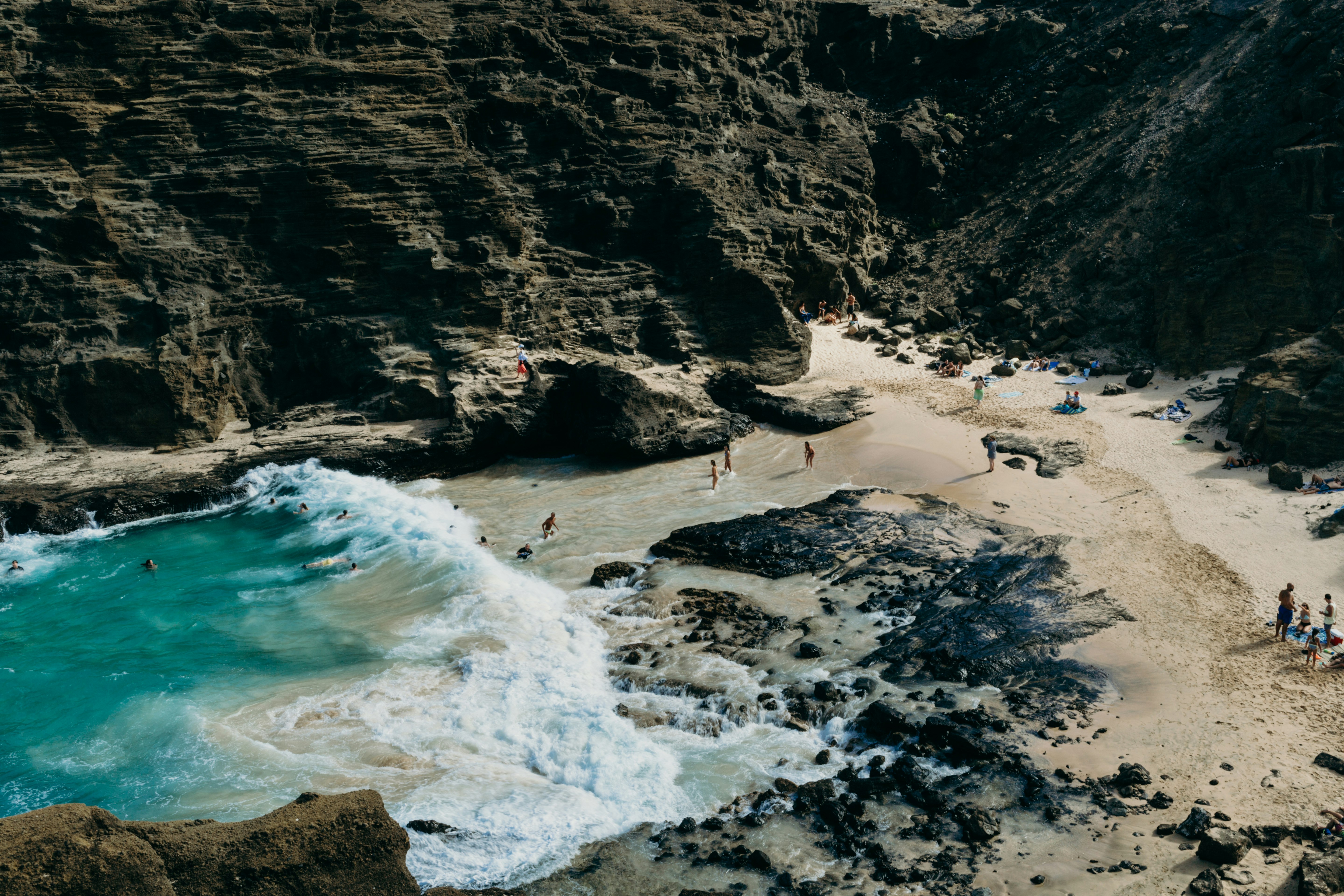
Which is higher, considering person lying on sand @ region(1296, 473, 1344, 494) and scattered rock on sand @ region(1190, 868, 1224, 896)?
person lying on sand @ region(1296, 473, 1344, 494)

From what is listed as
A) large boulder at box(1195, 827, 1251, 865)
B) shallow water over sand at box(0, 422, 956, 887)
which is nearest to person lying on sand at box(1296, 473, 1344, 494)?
shallow water over sand at box(0, 422, 956, 887)

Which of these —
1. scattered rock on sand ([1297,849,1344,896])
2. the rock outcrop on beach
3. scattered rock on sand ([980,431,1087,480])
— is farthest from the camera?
scattered rock on sand ([980,431,1087,480])

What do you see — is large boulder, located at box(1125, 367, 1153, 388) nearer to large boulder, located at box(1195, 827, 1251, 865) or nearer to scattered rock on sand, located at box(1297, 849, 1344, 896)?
large boulder, located at box(1195, 827, 1251, 865)

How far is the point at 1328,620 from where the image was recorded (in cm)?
1598

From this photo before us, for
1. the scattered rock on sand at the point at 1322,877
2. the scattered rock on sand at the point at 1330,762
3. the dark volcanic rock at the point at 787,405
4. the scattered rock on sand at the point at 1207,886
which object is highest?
the dark volcanic rock at the point at 787,405

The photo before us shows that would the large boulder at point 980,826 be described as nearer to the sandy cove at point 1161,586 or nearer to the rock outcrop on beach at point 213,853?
the sandy cove at point 1161,586

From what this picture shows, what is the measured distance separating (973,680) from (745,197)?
22996mm

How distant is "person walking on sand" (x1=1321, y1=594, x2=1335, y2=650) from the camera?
51.1 feet

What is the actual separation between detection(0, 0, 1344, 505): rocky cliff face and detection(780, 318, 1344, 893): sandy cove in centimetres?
432

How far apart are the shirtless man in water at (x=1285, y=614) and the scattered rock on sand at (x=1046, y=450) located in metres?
8.12

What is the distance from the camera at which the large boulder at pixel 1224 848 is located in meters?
11.2

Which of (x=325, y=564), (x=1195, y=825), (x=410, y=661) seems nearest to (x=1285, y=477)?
(x=1195, y=825)

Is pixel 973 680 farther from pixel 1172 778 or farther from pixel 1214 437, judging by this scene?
pixel 1214 437

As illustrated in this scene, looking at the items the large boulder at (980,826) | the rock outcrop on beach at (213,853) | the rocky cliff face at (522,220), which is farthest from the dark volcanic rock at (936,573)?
the rock outcrop on beach at (213,853)
